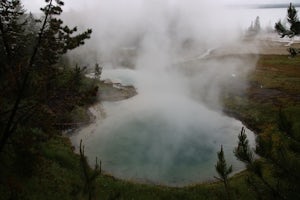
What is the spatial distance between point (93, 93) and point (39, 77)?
3133 millimetres

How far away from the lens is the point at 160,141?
49.1m

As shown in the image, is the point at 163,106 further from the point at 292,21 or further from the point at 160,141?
the point at 292,21

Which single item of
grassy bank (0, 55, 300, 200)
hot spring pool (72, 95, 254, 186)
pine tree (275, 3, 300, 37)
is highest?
pine tree (275, 3, 300, 37)

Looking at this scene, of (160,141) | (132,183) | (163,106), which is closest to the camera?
(132,183)

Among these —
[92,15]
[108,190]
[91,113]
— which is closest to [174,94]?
[91,113]

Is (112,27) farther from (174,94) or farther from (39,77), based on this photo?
(39,77)

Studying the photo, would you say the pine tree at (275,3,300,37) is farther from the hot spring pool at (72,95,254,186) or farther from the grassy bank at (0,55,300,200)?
the hot spring pool at (72,95,254,186)

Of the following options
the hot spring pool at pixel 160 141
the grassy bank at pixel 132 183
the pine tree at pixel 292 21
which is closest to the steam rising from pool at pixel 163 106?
the hot spring pool at pixel 160 141

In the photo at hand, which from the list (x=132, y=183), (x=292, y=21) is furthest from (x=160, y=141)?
(x=292, y=21)

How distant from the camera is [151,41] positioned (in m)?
142

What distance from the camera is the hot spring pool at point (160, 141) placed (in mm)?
38844

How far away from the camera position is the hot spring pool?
38.8 m

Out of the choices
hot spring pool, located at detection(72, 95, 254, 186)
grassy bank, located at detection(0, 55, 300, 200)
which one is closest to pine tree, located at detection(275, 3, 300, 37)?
grassy bank, located at detection(0, 55, 300, 200)

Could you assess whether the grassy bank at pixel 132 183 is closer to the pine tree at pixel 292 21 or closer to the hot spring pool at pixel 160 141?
the hot spring pool at pixel 160 141
